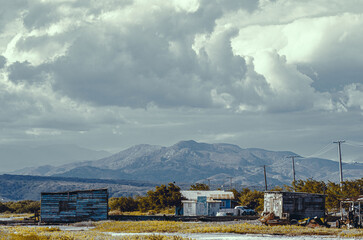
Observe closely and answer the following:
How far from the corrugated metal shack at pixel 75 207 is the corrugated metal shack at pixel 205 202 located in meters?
23.8

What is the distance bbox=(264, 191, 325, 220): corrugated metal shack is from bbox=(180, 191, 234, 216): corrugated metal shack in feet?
93.1

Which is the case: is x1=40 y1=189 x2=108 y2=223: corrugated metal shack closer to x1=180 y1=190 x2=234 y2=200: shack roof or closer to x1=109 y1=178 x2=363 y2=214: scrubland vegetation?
x1=109 y1=178 x2=363 y2=214: scrubland vegetation

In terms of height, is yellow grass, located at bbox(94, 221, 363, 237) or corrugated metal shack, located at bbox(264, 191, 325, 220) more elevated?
corrugated metal shack, located at bbox(264, 191, 325, 220)

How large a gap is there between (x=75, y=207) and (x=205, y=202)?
26.9 metres

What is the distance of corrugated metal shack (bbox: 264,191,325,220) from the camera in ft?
190

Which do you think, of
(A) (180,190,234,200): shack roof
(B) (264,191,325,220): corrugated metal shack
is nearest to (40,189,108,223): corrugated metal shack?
(B) (264,191,325,220): corrugated metal shack

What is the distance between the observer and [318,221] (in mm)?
51219

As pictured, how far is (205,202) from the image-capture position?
8831 cm

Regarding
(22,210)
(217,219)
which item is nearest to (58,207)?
(217,219)

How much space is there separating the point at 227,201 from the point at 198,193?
5.17 metres

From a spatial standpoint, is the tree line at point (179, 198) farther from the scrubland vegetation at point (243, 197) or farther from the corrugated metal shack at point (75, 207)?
the corrugated metal shack at point (75, 207)

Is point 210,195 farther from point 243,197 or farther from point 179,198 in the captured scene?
point 243,197

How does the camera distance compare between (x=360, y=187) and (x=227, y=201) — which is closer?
(x=360, y=187)

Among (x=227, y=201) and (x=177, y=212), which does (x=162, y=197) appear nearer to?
(x=177, y=212)
